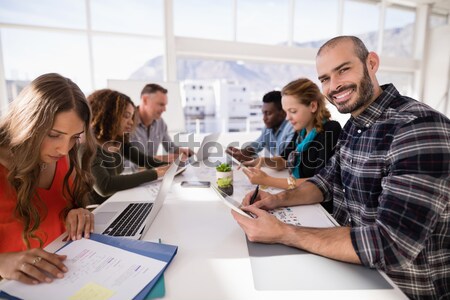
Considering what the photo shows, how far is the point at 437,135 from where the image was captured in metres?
0.83

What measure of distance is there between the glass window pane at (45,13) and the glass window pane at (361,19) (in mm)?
4973

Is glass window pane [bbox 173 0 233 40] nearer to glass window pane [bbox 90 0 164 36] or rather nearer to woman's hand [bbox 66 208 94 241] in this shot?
glass window pane [bbox 90 0 164 36]

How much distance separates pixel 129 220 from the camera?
112 centimetres

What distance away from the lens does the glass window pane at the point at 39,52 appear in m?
3.76

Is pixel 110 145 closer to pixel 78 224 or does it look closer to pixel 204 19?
pixel 78 224

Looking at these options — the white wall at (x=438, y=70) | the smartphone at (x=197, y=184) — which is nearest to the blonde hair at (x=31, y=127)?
the smartphone at (x=197, y=184)

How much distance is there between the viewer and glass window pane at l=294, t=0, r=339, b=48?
17.7 feet

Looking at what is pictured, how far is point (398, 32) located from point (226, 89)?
4.51 meters

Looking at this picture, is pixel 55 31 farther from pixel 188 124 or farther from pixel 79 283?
pixel 79 283

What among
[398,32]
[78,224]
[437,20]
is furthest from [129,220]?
[437,20]

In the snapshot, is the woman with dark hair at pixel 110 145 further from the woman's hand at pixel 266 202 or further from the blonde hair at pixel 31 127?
the woman's hand at pixel 266 202

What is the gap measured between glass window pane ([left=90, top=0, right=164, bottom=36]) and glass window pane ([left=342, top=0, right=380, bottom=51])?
3.84 m

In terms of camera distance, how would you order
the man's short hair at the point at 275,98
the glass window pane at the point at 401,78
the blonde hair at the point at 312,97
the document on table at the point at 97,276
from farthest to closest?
the glass window pane at the point at 401,78 → the man's short hair at the point at 275,98 → the blonde hair at the point at 312,97 → the document on table at the point at 97,276

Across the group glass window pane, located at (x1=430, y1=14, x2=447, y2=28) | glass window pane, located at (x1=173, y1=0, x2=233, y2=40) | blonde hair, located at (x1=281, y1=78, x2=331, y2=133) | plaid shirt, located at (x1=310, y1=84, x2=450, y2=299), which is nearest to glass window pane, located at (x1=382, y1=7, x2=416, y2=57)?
glass window pane, located at (x1=430, y1=14, x2=447, y2=28)
